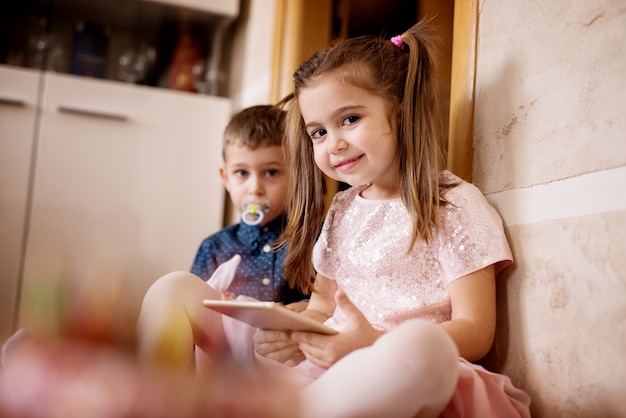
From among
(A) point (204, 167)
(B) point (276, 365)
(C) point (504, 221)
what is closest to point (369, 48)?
(C) point (504, 221)

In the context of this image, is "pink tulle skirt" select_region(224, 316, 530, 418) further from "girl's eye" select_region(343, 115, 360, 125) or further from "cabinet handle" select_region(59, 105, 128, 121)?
"cabinet handle" select_region(59, 105, 128, 121)

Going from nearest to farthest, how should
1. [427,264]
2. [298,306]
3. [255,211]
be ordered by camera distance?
[427,264] → [298,306] → [255,211]

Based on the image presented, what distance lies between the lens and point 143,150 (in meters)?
1.93

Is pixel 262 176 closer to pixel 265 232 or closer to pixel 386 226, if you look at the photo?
pixel 265 232

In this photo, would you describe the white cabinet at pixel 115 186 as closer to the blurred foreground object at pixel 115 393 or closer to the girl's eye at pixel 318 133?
the girl's eye at pixel 318 133

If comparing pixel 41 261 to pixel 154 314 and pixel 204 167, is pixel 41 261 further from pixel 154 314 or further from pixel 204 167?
pixel 154 314

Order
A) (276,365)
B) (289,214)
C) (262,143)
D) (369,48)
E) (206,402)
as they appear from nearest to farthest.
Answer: (206,402) < (276,365) < (369,48) < (289,214) < (262,143)

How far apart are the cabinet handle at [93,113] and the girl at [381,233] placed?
891 millimetres

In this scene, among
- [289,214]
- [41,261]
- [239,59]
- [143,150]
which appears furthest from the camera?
[239,59]

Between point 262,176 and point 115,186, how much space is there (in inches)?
26.6

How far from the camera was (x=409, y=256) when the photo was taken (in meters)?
0.98

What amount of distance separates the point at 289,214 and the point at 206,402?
2.07 feet

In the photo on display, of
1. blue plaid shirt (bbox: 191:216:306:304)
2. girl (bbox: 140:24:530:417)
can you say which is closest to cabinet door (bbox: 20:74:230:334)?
blue plaid shirt (bbox: 191:216:306:304)

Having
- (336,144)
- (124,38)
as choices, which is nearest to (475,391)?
(336,144)
